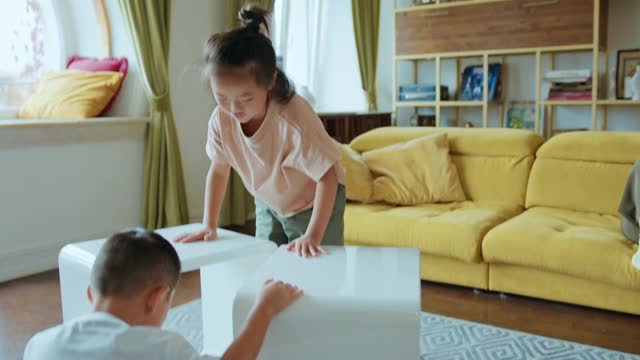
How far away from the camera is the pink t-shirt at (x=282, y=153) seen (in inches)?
63.3

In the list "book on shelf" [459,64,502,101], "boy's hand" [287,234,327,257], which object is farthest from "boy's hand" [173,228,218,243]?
"book on shelf" [459,64,502,101]

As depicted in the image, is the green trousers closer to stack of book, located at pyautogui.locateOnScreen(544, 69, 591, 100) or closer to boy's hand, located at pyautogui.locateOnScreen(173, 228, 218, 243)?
boy's hand, located at pyautogui.locateOnScreen(173, 228, 218, 243)

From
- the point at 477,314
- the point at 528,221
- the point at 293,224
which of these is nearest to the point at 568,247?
the point at 528,221

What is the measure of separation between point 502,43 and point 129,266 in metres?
4.81

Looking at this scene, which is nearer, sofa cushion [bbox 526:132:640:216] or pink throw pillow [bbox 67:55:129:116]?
sofa cushion [bbox 526:132:640:216]

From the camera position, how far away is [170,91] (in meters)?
4.07

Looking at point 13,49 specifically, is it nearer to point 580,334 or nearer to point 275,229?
point 275,229

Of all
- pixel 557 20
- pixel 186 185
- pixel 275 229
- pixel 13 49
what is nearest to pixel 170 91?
pixel 186 185

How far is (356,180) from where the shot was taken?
135 inches

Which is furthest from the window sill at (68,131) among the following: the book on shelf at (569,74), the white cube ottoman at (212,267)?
the book on shelf at (569,74)

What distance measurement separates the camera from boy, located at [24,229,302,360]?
912 millimetres

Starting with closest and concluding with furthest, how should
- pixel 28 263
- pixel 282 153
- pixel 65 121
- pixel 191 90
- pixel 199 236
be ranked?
pixel 282 153
pixel 199 236
pixel 28 263
pixel 65 121
pixel 191 90

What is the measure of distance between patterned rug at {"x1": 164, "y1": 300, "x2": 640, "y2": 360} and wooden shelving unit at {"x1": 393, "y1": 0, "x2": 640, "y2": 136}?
3178 millimetres

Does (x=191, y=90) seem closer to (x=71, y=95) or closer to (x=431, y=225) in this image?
(x=71, y=95)
